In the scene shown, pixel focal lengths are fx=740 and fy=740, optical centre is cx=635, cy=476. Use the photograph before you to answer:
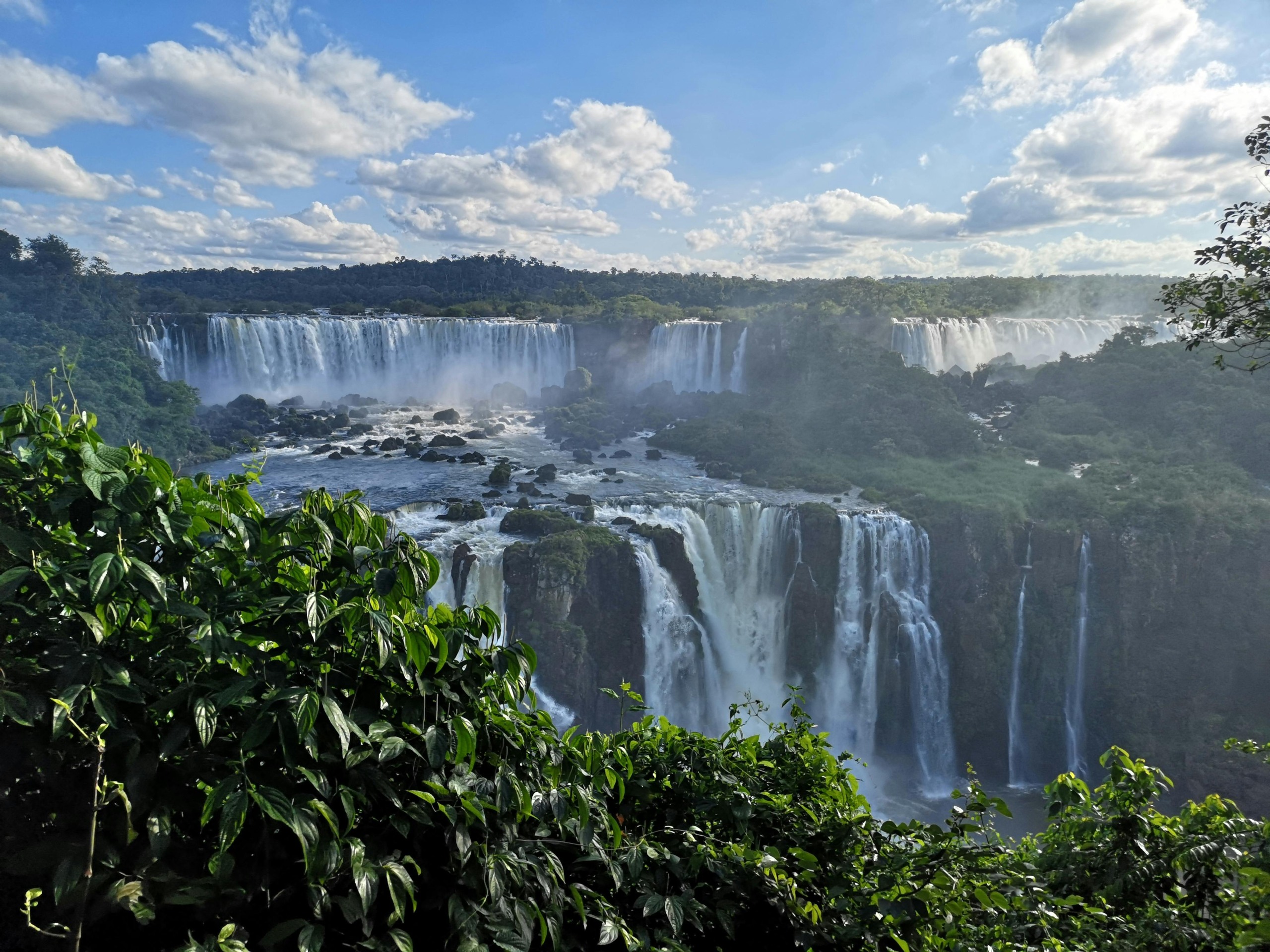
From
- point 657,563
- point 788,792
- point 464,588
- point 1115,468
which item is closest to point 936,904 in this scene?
point 788,792

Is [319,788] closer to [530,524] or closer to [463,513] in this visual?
[530,524]

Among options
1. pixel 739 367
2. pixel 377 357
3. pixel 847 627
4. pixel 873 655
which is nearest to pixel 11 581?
pixel 847 627

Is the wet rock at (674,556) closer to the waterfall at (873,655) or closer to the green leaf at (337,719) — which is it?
the waterfall at (873,655)

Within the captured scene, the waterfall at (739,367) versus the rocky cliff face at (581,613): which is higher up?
the waterfall at (739,367)

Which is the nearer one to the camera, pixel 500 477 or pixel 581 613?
pixel 581 613

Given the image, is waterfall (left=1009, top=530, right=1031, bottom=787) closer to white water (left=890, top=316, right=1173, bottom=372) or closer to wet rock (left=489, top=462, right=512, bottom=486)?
wet rock (left=489, top=462, right=512, bottom=486)

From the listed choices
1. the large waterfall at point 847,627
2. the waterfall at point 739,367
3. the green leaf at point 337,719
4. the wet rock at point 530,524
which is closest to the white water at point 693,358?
the waterfall at point 739,367
